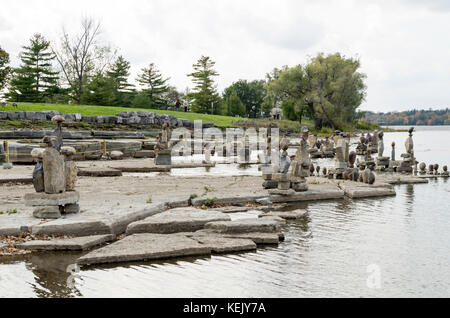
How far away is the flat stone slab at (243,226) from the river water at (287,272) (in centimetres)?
44

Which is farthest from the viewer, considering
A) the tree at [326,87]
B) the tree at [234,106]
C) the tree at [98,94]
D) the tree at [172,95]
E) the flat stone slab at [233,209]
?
the tree at [234,106]

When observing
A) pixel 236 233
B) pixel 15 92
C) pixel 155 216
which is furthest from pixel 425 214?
pixel 15 92

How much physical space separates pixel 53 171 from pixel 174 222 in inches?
106

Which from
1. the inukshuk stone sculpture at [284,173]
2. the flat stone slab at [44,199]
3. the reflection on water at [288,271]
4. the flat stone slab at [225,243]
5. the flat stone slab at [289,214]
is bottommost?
the reflection on water at [288,271]

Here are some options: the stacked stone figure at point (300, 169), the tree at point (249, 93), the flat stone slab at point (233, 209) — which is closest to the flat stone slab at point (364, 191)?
the stacked stone figure at point (300, 169)

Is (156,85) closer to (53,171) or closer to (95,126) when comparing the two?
(95,126)

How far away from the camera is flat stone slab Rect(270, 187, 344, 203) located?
13.6m

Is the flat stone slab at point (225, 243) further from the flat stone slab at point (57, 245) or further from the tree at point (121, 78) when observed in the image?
the tree at point (121, 78)

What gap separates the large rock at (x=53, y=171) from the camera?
9.45 meters

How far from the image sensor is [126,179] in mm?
17234

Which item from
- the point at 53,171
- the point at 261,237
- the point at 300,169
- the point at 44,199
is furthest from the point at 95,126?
the point at 261,237

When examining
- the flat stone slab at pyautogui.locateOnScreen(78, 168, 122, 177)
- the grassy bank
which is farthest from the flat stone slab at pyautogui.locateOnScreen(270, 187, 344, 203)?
the grassy bank
